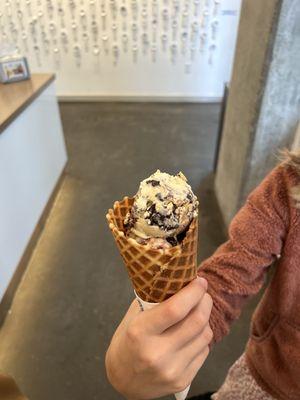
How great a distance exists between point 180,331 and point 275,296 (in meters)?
0.37

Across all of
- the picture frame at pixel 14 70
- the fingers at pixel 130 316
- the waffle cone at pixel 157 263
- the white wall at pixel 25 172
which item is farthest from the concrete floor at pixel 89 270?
the waffle cone at pixel 157 263

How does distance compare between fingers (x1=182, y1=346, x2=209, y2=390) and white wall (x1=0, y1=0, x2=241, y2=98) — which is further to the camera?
white wall (x1=0, y1=0, x2=241, y2=98)

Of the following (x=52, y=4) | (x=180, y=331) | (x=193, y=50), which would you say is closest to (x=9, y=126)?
(x=180, y=331)

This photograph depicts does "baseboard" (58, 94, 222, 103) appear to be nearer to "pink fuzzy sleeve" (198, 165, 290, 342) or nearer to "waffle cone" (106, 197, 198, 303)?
"pink fuzzy sleeve" (198, 165, 290, 342)

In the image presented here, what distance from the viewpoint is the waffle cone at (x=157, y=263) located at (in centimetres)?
51

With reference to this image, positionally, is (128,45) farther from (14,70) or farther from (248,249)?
(248,249)

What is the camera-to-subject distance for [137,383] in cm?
51

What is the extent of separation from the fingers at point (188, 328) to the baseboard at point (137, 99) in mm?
4188

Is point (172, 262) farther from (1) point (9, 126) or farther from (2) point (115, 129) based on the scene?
(2) point (115, 129)

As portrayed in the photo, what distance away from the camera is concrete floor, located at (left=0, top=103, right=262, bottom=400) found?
1562 mm

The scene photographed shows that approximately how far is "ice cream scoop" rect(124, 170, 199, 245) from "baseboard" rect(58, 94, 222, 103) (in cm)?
408

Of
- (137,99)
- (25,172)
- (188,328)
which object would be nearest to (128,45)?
(137,99)

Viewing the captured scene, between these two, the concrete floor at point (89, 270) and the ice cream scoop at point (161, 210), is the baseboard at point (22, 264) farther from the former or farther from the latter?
the ice cream scoop at point (161, 210)

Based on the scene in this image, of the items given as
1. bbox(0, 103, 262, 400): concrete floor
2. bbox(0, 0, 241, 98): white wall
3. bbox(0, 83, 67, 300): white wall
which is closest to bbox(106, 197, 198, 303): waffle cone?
bbox(0, 103, 262, 400): concrete floor
